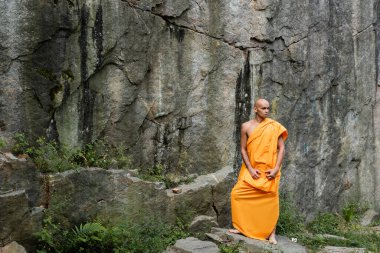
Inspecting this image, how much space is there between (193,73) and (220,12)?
116 cm

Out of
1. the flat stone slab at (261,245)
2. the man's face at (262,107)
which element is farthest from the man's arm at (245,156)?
the flat stone slab at (261,245)

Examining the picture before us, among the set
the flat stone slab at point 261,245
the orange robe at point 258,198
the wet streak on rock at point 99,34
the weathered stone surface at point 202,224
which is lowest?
the flat stone slab at point 261,245

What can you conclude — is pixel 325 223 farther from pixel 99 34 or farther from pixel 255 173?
pixel 99 34

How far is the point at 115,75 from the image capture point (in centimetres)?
877

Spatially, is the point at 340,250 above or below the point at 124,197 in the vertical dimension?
below

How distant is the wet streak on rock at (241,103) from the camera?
970cm

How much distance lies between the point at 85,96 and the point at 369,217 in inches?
243

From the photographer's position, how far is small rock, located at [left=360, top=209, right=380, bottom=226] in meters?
11.0

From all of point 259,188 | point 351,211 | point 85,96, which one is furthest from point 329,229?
point 85,96

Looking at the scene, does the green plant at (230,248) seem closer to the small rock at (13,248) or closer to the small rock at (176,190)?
the small rock at (176,190)

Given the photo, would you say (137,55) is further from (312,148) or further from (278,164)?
(312,148)

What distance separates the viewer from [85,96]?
338 inches

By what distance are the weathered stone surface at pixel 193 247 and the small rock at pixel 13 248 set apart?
1870mm

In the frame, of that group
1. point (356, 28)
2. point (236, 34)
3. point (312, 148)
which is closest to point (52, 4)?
point (236, 34)
